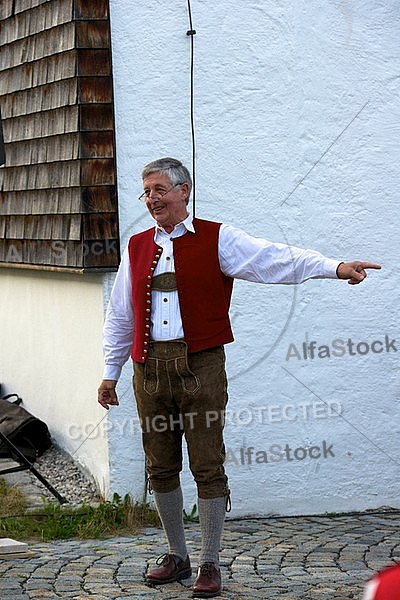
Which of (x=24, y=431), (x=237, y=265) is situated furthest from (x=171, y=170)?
(x=24, y=431)

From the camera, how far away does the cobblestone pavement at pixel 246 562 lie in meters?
4.80

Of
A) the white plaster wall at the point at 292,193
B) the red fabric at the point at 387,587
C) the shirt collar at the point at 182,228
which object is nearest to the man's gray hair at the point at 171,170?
the shirt collar at the point at 182,228

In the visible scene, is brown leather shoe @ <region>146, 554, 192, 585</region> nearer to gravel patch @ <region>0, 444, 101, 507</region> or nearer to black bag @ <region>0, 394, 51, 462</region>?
gravel patch @ <region>0, 444, 101, 507</region>

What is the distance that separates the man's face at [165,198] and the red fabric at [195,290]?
0.10 meters

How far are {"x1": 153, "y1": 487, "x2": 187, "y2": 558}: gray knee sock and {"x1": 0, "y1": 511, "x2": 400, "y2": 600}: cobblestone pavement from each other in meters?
0.15

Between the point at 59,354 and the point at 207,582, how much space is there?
286cm

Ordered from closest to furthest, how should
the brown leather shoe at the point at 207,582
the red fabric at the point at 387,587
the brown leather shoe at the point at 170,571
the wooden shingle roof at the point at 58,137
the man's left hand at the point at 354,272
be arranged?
the red fabric at the point at 387,587 < the man's left hand at the point at 354,272 < the brown leather shoe at the point at 207,582 < the brown leather shoe at the point at 170,571 < the wooden shingle roof at the point at 58,137

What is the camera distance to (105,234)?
250 inches

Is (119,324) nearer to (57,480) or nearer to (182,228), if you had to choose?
(182,228)

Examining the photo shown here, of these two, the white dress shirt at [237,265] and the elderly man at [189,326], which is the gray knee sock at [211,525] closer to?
the elderly man at [189,326]

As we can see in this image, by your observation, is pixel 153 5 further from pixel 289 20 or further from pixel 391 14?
pixel 391 14

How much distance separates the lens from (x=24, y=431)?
7.23 meters

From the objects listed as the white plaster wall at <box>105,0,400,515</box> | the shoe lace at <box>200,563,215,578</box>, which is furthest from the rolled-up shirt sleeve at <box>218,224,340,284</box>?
the white plaster wall at <box>105,0,400,515</box>

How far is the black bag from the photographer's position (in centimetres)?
706
